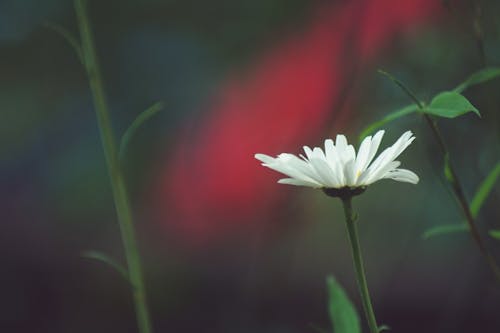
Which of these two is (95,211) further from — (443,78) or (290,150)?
(443,78)

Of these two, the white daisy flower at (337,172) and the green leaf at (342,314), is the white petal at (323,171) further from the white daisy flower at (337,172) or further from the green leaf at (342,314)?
the green leaf at (342,314)

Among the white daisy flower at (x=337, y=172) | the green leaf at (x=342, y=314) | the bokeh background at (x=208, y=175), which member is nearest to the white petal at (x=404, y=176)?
the white daisy flower at (x=337, y=172)

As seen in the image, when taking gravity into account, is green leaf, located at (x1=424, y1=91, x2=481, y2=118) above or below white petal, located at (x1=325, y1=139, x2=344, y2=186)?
above

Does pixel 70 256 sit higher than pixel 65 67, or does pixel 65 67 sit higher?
pixel 65 67

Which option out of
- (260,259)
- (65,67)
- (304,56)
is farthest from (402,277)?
(65,67)

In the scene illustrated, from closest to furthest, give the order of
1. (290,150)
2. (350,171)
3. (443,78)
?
(350,171), (443,78), (290,150)

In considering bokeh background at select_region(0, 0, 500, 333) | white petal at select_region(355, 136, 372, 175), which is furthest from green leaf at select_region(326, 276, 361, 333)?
bokeh background at select_region(0, 0, 500, 333)

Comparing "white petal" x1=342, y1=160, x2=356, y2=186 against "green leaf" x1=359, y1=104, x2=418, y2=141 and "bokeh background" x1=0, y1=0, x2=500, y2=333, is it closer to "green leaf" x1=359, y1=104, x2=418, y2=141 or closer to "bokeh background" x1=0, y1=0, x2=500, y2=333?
"green leaf" x1=359, y1=104, x2=418, y2=141

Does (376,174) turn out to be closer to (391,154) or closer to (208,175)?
(391,154)
